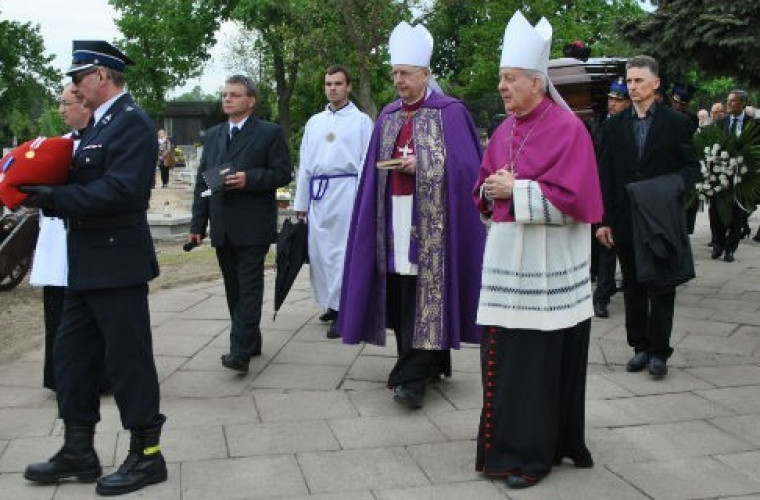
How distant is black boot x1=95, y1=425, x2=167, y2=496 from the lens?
12.8 feet

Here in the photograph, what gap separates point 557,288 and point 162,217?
→ 1083 cm

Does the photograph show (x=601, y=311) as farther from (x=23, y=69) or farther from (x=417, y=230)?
(x=23, y=69)

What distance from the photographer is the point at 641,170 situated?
19.0ft

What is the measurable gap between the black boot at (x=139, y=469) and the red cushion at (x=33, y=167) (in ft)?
3.65

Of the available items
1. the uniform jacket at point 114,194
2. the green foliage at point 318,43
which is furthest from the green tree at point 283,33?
the uniform jacket at point 114,194

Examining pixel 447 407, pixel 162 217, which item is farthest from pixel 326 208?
pixel 162 217

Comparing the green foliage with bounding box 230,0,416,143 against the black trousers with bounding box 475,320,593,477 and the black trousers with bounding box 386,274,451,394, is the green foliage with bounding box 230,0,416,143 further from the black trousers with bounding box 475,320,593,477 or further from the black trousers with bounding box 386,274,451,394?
the black trousers with bounding box 475,320,593,477

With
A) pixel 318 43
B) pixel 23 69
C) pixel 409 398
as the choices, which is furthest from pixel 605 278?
pixel 23 69

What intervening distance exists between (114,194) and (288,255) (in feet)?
8.83

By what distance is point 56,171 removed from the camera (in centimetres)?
382

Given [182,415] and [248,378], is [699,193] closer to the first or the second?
[248,378]

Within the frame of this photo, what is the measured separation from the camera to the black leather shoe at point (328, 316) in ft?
23.9

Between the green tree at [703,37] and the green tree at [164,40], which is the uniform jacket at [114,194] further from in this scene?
the green tree at [164,40]

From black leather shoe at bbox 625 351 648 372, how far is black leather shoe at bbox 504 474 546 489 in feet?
6.95
